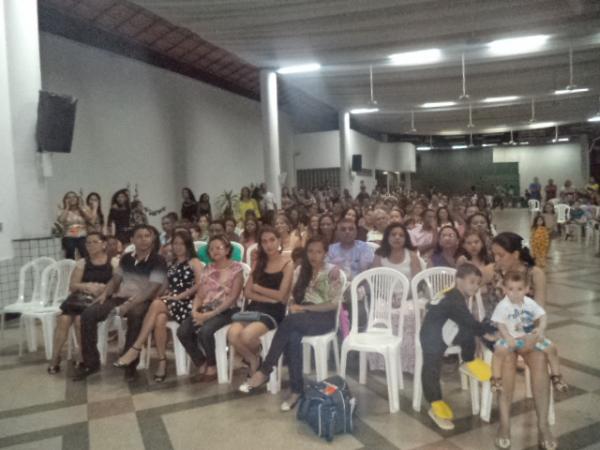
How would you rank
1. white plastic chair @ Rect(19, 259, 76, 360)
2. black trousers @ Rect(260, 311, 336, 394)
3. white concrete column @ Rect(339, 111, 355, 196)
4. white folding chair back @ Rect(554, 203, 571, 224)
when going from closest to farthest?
1. black trousers @ Rect(260, 311, 336, 394)
2. white plastic chair @ Rect(19, 259, 76, 360)
3. white folding chair back @ Rect(554, 203, 571, 224)
4. white concrete column @ Rect(339, 111, 355, 196)

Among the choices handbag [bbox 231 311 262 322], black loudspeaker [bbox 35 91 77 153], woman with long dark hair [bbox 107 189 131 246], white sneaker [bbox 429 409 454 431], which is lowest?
white sneaker [bbox 429 409 454 431]

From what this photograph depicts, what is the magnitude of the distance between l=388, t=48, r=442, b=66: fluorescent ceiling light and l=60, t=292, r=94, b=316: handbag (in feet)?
20.5

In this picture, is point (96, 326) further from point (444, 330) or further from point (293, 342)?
point (444, 330)

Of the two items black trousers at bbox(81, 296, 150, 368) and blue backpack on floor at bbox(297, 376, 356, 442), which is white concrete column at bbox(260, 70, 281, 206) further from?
blue backpack on floor at bbox(297, 376, 356, 442)

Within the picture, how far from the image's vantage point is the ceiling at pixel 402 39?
5910mm

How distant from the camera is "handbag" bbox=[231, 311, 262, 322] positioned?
3.43 m

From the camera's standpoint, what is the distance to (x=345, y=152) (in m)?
14.8

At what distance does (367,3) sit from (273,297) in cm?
392

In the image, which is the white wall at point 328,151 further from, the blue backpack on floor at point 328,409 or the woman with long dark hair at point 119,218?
the blue backpack on floor at point 328,409

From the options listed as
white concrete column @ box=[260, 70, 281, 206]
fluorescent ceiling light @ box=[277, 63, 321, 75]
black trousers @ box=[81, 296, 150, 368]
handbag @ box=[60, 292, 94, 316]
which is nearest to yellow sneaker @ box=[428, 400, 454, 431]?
black trousers @ box=[81, 296, 150, 368]

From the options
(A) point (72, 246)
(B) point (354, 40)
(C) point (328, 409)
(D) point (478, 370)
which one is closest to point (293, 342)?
(C) point (328, 409)

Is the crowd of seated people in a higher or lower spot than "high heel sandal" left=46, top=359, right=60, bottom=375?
higher

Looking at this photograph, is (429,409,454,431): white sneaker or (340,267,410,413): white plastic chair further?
(340,267,410,413): white plastic chair

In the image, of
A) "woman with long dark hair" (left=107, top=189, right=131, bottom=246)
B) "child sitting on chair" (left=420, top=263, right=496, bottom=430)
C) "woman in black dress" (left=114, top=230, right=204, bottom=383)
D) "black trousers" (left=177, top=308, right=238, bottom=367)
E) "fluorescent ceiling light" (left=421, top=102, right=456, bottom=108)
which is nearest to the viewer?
"child sitting on chair" (left=420, top=263, right=496, bottom=430)
